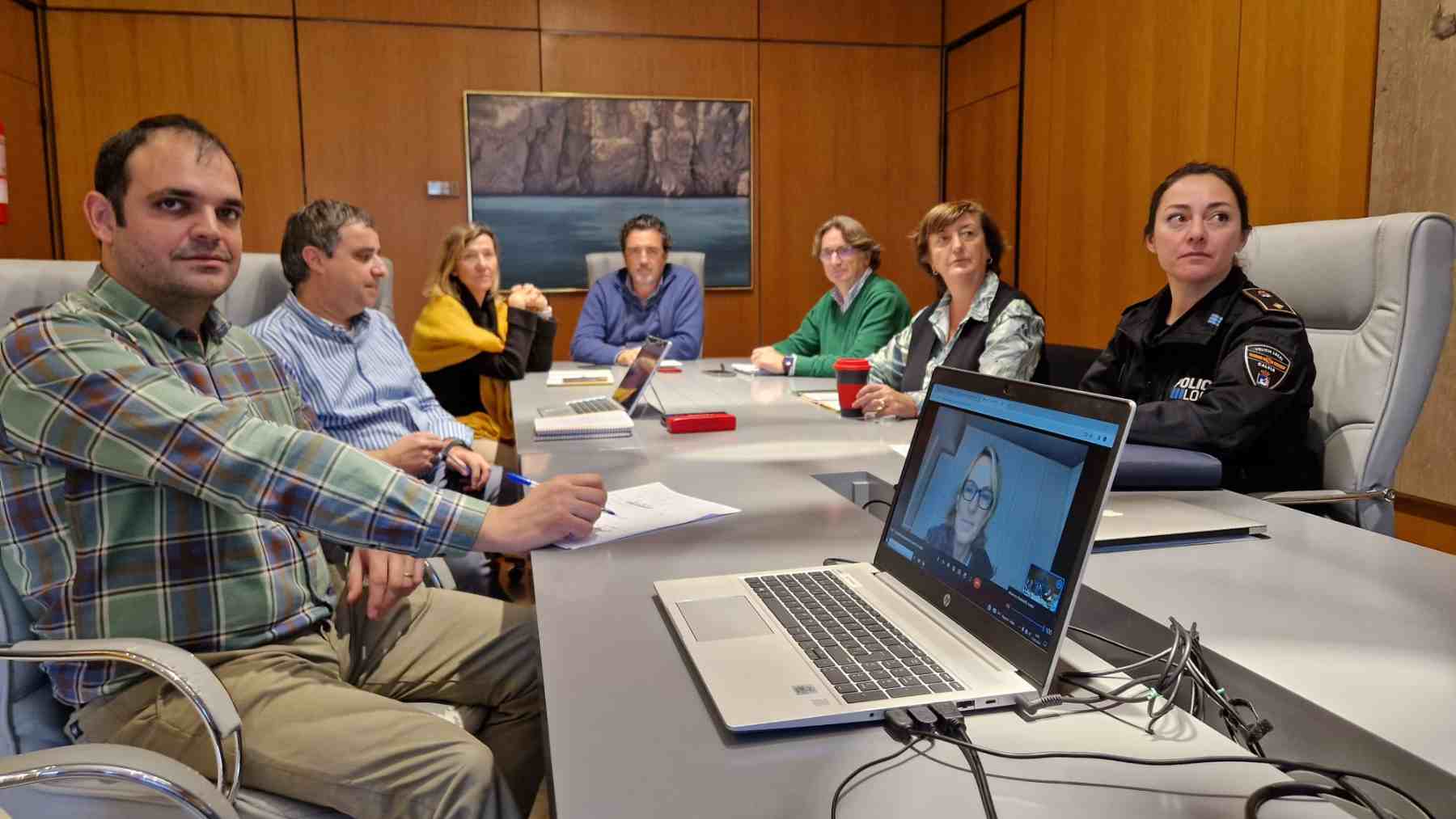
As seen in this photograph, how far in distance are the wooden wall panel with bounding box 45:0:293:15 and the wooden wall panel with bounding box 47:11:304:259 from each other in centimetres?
3

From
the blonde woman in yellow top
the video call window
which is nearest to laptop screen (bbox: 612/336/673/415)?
the blonde woman in yellow top


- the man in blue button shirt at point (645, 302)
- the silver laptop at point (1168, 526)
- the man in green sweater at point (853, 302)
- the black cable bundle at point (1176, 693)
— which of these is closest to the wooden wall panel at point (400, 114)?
the man in blue button shirt at point (645, 302)

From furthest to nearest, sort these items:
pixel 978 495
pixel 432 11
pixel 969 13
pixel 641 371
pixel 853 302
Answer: pixel 969 13 → pixel 432 11 → pixel 853 302 → pixel 641 371 → pixel 978 495

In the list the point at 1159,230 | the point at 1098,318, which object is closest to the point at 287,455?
the point at 1159,230

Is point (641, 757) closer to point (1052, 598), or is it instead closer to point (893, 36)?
point (1052, 598)

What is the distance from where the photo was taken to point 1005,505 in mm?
880

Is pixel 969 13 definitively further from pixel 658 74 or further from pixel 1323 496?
pixel 1323 496

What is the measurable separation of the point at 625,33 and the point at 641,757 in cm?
555

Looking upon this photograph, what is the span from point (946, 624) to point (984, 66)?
17.6ft

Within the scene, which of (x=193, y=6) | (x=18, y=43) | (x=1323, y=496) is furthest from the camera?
(x=193, y=6)

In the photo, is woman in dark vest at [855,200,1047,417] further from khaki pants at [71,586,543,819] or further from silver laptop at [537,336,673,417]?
khaki pants at [71,586,543,819]

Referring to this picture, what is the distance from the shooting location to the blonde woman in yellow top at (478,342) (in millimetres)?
3395

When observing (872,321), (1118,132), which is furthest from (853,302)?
(1118,132)

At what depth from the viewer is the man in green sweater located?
3.63 meters
